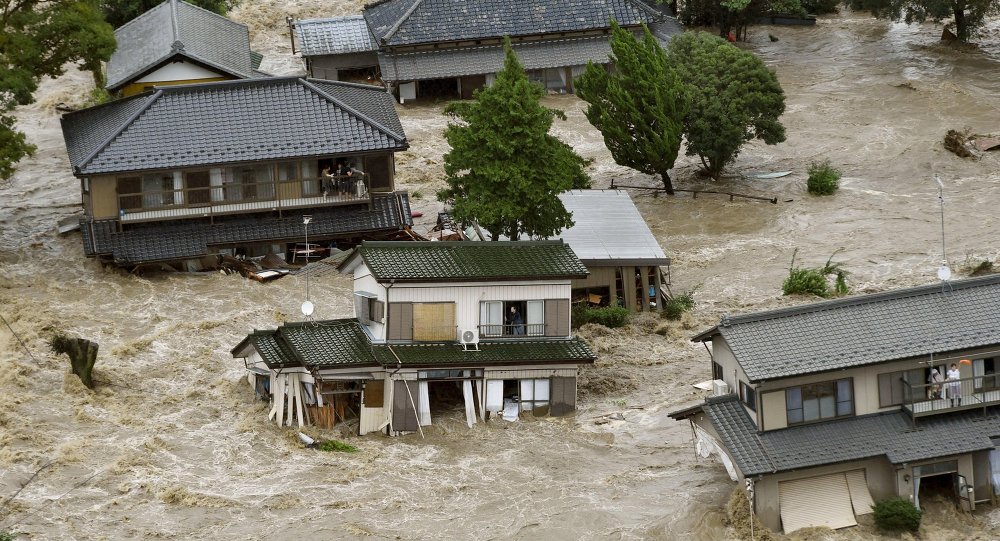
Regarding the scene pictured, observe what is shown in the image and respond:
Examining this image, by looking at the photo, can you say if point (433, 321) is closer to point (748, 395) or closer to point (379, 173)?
point (748, 395)

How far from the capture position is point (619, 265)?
5412 cm

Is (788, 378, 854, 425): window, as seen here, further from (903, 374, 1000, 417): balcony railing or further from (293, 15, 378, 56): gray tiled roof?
(293, 15, 378, 56): gray tiled roof

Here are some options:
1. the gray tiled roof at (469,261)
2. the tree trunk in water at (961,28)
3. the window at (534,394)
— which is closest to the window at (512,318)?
the gray tiled roof at (469,261)

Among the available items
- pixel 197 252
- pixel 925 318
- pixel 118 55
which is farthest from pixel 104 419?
pixel 118 55

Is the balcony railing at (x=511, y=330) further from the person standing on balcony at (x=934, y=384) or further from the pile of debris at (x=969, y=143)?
the pile of debris at (x=969, y=143)

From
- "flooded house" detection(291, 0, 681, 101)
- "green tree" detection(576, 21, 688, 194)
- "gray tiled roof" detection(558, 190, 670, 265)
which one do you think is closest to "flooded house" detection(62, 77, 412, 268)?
"gray tiled roof" detection(558, 190, 670, 265)

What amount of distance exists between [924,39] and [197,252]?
154ft

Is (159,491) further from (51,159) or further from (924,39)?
(924,39)

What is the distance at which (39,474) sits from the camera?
41000 mm

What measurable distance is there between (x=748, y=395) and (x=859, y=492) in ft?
12.1

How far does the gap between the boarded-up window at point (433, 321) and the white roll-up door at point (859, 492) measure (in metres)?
12.8

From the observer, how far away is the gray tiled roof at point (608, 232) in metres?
54.1

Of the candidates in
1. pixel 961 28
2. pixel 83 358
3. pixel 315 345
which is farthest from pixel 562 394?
pixel 961 28

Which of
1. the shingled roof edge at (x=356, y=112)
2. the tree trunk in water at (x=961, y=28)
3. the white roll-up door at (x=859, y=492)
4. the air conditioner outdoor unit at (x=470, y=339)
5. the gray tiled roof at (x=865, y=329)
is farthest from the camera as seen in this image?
the tree trunk in water at (x=961, y=28)
